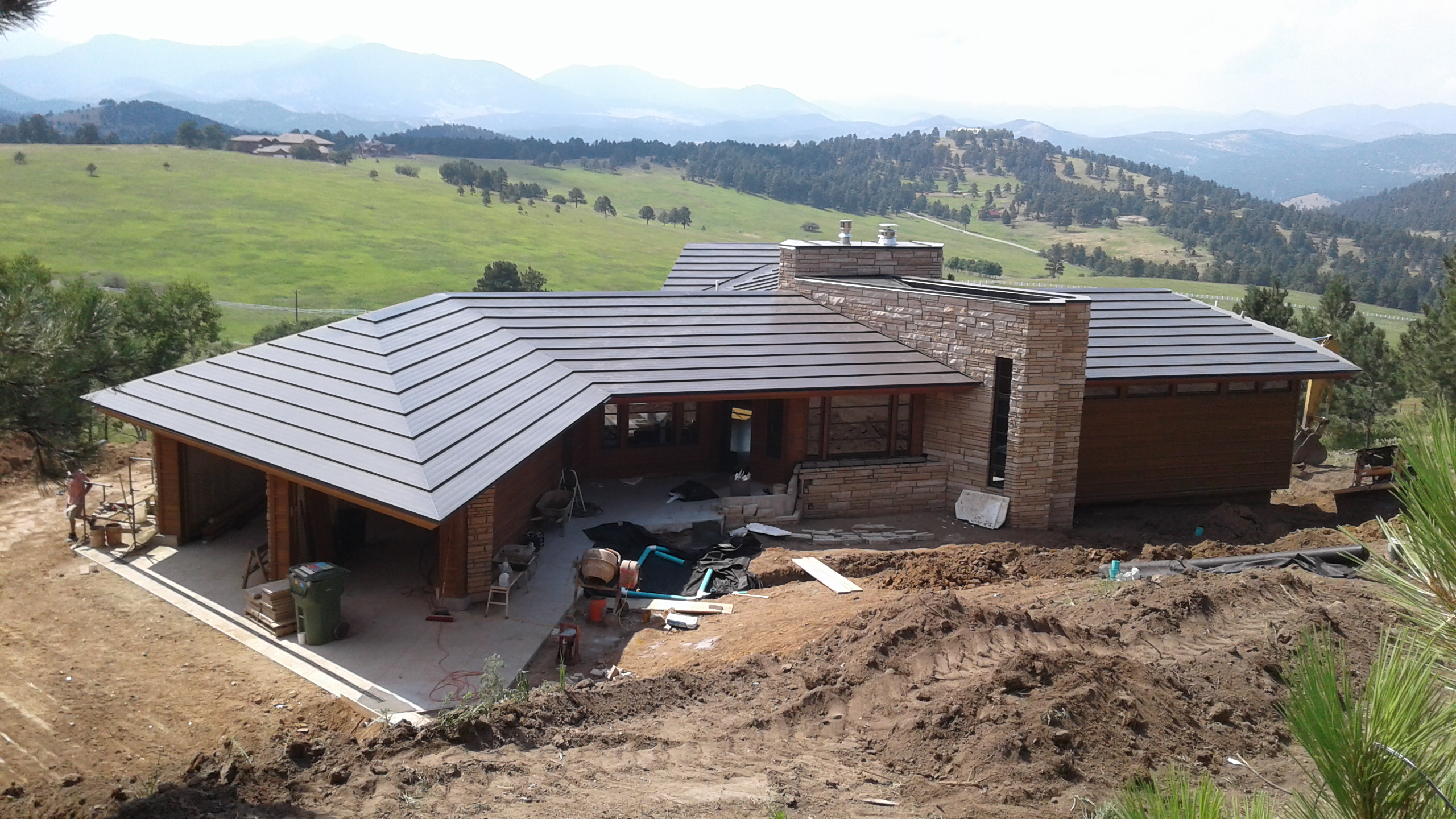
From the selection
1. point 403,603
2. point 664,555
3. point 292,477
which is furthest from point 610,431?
point 292,477

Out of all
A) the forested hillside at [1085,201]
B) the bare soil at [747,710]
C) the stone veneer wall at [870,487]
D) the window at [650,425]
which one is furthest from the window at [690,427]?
the forested hillside at [1085,201]

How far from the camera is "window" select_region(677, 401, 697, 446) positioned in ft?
61.9

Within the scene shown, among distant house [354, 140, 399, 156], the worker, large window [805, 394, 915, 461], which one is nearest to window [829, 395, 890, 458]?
large window [805, 394, 915, 461]

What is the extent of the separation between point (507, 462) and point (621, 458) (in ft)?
19.5

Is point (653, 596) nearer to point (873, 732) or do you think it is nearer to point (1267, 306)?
point (873, 732)

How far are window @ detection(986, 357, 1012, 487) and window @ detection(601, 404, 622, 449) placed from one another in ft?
21.7

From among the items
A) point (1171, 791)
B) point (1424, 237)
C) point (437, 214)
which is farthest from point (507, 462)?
point (1424, 237)

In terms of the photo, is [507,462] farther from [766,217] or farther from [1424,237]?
[1424,237]

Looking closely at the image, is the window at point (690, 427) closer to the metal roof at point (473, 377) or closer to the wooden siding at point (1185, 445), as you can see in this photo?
the metal roof at point (473, 377)

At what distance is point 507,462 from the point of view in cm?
1271

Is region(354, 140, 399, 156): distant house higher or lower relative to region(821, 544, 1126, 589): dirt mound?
higher

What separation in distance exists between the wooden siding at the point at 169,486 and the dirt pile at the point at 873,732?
6698mm

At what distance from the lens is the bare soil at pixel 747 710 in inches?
305

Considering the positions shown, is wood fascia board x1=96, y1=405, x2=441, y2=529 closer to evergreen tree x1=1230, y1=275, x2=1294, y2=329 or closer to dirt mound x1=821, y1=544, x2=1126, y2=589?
dirt mound x1=821, y1=544, x2=1126, y2=589
